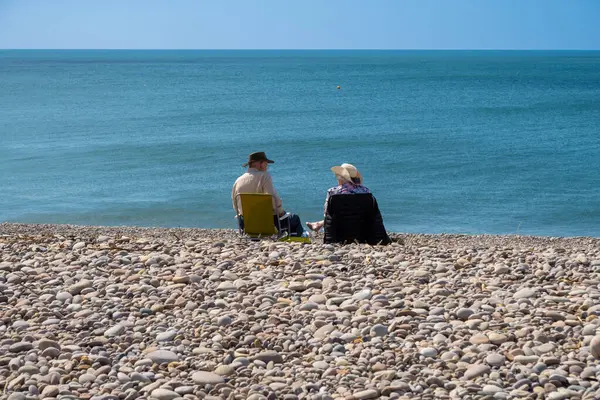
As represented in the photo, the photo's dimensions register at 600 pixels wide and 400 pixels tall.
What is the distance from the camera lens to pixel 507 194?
22438mm

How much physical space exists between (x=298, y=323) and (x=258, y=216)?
408cm

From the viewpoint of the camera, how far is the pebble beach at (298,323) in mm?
4207

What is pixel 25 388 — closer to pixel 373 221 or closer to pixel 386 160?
pixel 373 221

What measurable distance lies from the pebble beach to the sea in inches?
442

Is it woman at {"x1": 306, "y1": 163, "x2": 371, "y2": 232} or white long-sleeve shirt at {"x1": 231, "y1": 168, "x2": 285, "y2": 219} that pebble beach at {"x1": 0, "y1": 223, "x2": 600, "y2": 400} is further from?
white long-sleeve shirt at {"x1": 231, "y1": 168, "x2": 285, "y2": 219}

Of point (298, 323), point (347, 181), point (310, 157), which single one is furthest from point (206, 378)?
→ point (310, 157)

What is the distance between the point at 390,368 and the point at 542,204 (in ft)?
58.1

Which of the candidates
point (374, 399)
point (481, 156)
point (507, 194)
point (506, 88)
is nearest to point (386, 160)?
point (481, 156)

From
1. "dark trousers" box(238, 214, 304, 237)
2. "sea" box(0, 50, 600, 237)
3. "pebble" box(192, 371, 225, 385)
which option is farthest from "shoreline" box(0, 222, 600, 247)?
"pebble" box(192, 371, 225, 385)

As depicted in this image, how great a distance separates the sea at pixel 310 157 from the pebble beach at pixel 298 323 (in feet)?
36.8

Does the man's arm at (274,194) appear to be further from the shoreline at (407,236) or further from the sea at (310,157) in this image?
the sea at (310,157)

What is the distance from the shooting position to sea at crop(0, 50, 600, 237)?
1980 centimetres

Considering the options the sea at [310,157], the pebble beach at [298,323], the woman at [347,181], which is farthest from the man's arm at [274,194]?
the sea at [310,157]

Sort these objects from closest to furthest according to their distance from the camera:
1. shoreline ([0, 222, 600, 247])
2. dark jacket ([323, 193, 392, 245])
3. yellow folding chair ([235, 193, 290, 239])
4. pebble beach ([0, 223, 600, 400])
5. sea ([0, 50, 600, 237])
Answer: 1. pebble beach ([0, 223, 600, 400])
2. dark jacket ([323, 193, 392, 245])
3. yellow folding chair ([235, 193, 290, 239])
4. shoreline ([0, 222, 600, 247])
5. sea ([0, 50, 600, 237])
